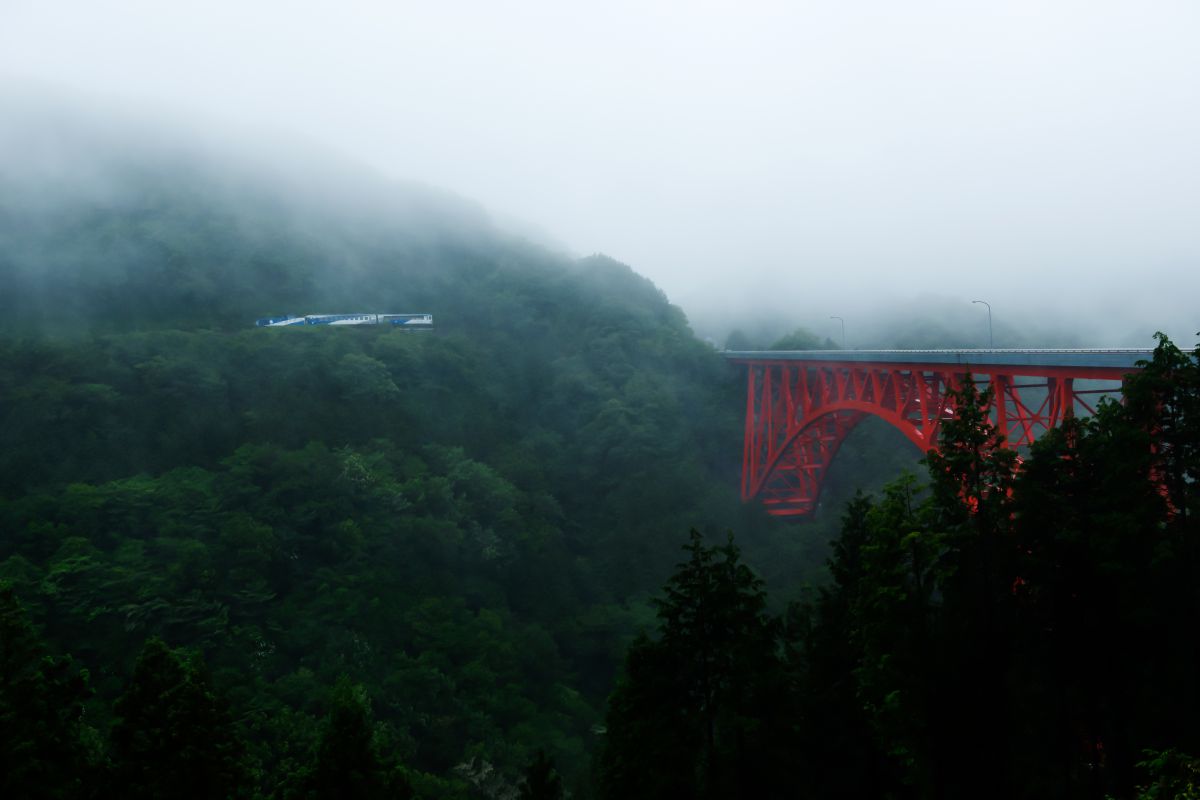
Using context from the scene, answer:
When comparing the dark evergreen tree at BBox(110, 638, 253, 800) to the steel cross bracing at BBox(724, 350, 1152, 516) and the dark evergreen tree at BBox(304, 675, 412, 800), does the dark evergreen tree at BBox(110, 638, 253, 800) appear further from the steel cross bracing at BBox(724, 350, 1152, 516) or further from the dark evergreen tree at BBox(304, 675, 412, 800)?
the steel cross bracing at BBox(724, 350, 1152, 516)

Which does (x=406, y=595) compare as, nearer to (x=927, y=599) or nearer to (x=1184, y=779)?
(x=927, y=599)

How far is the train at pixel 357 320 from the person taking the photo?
156 feet

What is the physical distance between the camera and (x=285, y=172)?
68188 mm

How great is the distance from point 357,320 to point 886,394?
3221 centimetres

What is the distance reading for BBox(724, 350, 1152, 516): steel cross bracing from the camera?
64.3 feet

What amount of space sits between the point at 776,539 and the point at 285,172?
5038cm

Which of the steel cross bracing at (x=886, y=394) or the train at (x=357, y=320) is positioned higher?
the train at (x=357, y=320)

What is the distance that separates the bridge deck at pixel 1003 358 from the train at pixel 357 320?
28157 mm

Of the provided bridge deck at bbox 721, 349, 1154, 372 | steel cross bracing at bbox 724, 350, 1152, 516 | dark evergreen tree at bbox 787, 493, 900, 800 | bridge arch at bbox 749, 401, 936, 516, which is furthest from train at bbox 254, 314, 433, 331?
dark evergreen tree at bbox 787, 493, 900, 800

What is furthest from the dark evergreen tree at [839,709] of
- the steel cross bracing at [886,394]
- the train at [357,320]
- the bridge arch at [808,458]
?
the train at [357,320]

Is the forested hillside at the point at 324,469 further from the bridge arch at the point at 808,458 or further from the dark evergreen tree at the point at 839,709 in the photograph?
the dark evergreen tree at the point at 839,709

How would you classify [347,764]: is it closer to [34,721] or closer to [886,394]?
[34,721]

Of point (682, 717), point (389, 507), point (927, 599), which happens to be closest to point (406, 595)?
point (389, 507)

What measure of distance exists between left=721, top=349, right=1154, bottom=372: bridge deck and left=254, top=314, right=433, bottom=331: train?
28.2 m
